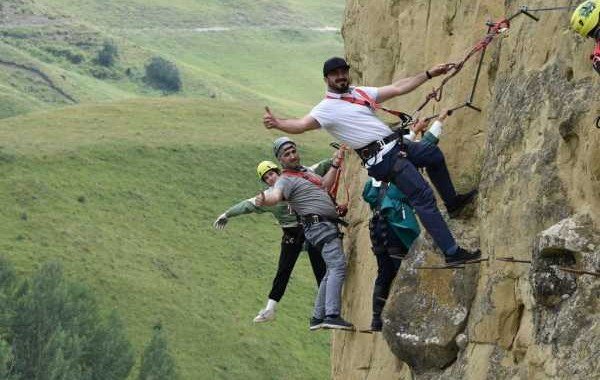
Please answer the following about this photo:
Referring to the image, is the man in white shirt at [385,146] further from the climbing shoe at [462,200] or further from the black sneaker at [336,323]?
the black sneaker at [336,323]

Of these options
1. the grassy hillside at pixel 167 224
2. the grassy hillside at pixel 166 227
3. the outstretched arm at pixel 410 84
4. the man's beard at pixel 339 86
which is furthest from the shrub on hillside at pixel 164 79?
the man's beard at pixel 339 86

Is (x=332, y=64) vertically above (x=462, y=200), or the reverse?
(x=332, y=64)

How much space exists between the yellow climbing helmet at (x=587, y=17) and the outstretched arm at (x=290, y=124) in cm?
425

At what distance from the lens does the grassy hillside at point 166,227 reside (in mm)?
86062

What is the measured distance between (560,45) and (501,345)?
364cm

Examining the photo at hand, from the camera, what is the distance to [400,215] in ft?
50.7

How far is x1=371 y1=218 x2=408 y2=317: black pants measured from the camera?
51.3ft

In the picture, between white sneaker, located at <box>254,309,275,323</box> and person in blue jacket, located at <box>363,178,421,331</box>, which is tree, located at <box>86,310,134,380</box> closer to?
white sneaker, located at <box>254,309,275,323</box>

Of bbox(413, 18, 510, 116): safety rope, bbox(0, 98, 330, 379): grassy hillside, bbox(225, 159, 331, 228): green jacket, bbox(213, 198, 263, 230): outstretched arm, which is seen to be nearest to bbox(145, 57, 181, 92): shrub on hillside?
bbox(0, 98, 330, 379): grassy hillside

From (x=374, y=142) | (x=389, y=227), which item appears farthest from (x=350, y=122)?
(x=389, y=227)

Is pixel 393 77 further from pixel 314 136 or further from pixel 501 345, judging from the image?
pixel 314 136

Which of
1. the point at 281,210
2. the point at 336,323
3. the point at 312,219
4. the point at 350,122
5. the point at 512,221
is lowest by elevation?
the point at 336,323

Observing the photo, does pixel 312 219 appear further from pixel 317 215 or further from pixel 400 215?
pixel 400 215

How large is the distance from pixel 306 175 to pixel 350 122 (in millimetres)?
2857
